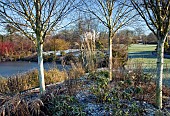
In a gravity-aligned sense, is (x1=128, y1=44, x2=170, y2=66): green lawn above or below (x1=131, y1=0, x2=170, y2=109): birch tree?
below

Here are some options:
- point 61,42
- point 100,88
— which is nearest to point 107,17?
point 100,88

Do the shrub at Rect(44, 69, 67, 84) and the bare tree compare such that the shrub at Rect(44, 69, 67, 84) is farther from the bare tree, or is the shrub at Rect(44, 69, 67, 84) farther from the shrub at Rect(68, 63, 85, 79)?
the bare tree

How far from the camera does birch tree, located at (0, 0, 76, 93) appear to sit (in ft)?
10.4

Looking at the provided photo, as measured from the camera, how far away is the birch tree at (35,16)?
3174 mm

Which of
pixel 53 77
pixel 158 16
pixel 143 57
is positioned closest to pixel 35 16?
pixel 158 16

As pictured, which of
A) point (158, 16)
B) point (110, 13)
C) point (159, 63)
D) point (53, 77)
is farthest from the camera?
point (53, 77)

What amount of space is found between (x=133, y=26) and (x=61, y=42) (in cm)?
1518

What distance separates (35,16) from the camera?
3.32m

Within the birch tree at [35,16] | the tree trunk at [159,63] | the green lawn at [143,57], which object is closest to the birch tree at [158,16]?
the tree trunk at [159,63]

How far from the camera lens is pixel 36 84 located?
6.00 metres

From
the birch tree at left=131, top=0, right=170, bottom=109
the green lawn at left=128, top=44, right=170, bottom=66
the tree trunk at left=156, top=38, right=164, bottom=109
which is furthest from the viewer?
the green lawn at left=128, top=44, right=170, bottom=66

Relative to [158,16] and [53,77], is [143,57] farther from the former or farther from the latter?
[158,16]

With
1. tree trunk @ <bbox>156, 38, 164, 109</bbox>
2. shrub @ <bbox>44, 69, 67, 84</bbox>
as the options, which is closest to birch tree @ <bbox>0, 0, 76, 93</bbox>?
tree trunk @ <bbox>156, 38, 164, 109</bbox>

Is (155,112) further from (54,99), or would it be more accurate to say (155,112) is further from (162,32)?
(54,99)
